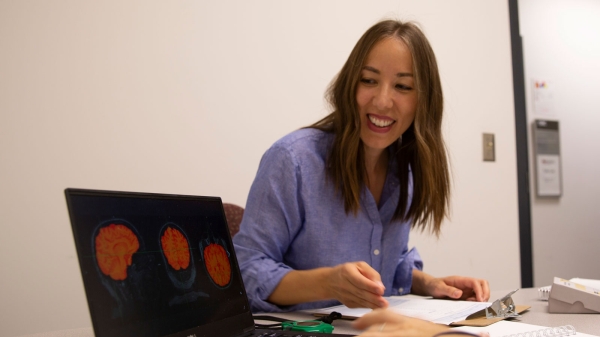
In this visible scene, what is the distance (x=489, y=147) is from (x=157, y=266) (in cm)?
226

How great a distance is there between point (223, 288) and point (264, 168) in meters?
0.45

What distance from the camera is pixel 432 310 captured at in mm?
Answer: 983

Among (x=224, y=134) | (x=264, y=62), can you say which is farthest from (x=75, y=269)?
(x=264, y=62)

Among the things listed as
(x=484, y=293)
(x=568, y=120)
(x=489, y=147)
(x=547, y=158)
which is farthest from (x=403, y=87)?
(x=568, y=120)

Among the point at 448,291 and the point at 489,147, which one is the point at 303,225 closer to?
the point at 448,291

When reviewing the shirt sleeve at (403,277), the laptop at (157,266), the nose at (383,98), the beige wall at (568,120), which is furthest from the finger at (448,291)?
the beige wall at (568,120)

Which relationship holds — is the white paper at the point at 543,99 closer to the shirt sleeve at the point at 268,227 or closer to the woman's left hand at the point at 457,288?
the woman's left hand at the point at 457,288

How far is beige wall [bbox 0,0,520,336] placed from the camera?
4.95 ft

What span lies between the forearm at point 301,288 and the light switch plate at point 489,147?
180 cm

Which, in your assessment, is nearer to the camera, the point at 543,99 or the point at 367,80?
the point at 367,80

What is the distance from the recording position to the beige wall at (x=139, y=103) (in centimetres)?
151

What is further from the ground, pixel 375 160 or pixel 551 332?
pixel 375 160

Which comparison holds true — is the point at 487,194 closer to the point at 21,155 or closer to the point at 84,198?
the point at 21,155

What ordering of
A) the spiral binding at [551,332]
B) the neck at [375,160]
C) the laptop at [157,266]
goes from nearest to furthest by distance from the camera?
the laptop at [157,266] < the spiral binding at [551,332] < the neck at [375,160]
